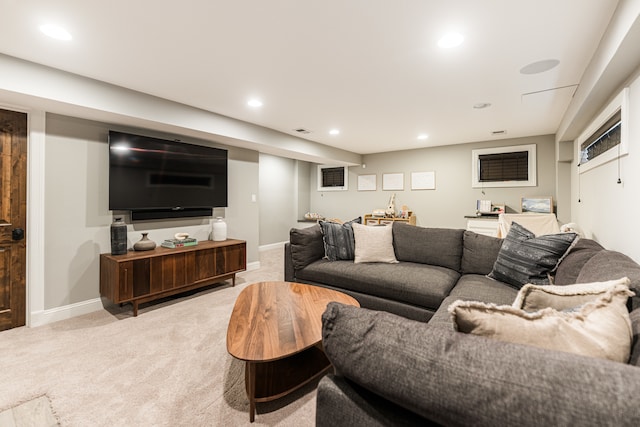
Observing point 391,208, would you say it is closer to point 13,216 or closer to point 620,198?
point 620,198

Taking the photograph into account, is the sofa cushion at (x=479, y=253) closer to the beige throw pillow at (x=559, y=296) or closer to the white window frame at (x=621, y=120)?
the white window frame at (x=621, y=120)

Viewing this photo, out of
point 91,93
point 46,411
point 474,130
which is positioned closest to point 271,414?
point 46,411

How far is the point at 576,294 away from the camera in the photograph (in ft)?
3.41

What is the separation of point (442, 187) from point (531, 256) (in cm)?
394

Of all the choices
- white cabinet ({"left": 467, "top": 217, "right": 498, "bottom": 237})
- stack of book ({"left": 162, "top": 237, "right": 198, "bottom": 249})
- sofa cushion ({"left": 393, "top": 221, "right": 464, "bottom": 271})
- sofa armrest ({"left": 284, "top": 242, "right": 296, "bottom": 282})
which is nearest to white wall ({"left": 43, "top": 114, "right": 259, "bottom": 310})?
stack of book ({"left": 162, "top": 237, "right": 198, "bottom": 249})

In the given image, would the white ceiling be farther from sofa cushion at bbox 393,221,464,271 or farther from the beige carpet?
the beige carpet

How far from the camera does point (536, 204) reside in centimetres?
491

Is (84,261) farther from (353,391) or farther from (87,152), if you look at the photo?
(353,391)

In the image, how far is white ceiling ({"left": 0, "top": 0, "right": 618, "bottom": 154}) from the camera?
1.72 metres

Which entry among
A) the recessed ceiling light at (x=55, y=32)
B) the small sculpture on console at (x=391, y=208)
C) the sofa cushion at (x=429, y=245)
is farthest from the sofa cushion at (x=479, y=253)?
the recessed ceiling light at (x=55, y=32)

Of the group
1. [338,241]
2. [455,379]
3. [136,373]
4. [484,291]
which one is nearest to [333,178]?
[338,241]

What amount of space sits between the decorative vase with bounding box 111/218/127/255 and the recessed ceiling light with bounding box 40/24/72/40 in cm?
175

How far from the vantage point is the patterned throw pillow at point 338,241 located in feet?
10.4

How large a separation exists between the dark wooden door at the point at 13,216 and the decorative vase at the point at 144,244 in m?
0.90
